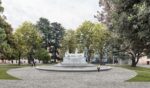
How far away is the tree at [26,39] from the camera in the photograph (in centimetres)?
7031

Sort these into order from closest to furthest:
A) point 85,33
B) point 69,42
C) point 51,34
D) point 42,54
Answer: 1. point 85,33
2. point 42,54
3. point 69,42
4. point 51,34

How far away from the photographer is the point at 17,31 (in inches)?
2827

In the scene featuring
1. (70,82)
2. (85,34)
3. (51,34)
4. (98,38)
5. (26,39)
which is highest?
(51,34)

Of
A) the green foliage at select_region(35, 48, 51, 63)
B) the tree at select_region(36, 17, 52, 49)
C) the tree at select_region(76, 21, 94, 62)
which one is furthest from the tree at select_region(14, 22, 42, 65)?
the tree at select_region(36, 17, 52, 49)

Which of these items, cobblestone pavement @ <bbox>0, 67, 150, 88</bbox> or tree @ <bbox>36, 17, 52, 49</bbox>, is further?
tree @ <bbox>36, 17, 52, 49</bbox>

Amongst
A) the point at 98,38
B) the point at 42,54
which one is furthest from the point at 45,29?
the point at 98,38

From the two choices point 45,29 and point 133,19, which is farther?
point 45,29

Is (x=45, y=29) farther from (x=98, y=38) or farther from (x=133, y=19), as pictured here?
(x=133, y=19)

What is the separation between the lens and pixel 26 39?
73812 millimetres

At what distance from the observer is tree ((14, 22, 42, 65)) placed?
70312 millimetres

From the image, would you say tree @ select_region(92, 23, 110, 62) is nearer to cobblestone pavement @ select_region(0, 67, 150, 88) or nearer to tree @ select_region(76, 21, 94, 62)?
tree @ select_region(76, 21, 94, 62)

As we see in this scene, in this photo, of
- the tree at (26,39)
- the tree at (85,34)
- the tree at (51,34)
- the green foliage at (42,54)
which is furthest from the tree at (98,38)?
the tree at (51,34)

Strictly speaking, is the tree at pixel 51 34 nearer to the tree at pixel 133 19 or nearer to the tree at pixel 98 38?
the tree at pixel 98 38

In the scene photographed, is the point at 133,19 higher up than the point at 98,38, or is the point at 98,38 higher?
the point at 98,38
